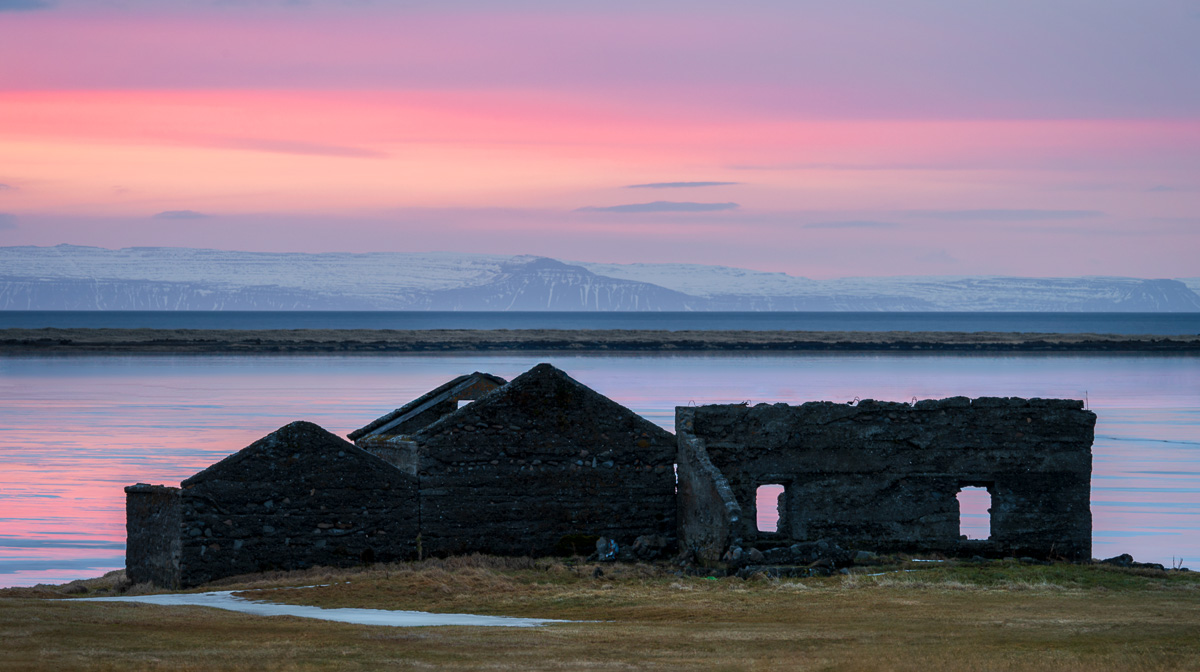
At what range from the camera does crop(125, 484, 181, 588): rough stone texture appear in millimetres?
20922

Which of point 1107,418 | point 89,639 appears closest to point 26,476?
point 89,639

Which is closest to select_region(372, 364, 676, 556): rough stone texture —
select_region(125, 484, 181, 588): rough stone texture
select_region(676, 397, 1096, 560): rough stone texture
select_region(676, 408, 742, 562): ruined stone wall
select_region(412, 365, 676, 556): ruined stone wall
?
select_region(412, 365, 676, 556): ruined stone wall

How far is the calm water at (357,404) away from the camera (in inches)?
1282

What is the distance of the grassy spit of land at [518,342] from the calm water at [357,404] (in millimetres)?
14797

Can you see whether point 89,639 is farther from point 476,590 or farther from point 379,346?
point 379,346

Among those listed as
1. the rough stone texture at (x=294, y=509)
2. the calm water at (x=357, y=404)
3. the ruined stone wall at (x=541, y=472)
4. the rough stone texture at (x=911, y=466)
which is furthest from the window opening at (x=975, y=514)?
the rough stone texture at (x=294, y=509)

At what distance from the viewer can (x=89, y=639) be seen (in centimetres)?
1428

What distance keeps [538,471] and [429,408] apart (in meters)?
3.44

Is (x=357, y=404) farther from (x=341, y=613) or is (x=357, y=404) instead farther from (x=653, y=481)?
(x=341, y=613)

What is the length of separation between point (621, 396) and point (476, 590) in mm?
49509

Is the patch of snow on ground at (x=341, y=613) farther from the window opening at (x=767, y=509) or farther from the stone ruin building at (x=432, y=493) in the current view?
the window opening at (x=767, y=509)

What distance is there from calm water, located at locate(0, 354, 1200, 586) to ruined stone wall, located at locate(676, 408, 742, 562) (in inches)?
421

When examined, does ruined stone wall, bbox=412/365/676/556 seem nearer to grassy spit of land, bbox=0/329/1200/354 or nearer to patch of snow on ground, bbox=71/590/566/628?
patch of snow on ground, bbox=71/590/566/628

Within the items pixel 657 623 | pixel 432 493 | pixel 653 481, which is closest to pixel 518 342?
pixel 653 481
